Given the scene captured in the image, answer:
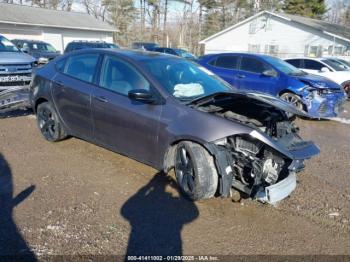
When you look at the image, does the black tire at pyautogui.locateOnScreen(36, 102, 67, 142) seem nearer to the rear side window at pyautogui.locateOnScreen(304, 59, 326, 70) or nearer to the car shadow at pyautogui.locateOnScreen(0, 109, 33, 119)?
the car shadow at pyautogui.locateOnScreen(0, 109, 33, 119)

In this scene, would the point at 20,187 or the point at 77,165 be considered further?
the point at 77,165

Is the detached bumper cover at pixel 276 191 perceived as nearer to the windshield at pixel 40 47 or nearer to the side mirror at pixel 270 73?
the side mirror at pixel 270 73

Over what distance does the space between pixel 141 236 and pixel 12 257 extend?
1.12 m

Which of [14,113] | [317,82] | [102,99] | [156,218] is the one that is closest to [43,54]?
[14,113]

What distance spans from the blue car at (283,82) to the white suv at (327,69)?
4.04 metres

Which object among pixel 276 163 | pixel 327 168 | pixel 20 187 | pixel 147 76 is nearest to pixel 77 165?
pixel 20 187

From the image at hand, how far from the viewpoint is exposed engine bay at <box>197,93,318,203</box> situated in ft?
12.5

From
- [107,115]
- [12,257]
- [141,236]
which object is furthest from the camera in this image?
[107,115]

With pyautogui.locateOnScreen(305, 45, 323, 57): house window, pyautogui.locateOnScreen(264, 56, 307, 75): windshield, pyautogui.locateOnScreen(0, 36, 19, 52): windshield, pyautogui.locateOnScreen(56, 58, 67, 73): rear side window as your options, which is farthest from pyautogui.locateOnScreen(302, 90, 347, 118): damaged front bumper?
pyautogui.locateOnScreen(305, 45, 323, 57): house window

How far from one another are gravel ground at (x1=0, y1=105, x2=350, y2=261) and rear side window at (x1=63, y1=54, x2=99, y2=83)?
1.24 m

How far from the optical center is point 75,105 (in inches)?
213

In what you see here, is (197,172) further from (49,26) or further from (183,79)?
(49,26)

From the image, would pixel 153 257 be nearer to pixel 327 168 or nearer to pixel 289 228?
pixel 289 228

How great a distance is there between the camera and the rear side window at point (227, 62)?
10.9 meters
